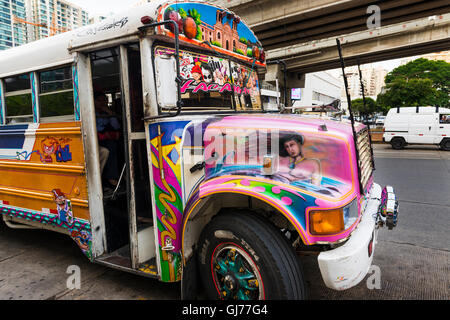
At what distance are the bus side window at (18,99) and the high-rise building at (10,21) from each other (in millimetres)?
80212

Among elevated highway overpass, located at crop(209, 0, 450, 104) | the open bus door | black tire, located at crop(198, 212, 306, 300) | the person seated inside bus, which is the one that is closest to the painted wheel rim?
black tire, located at crop(198, 212, 306, 300)

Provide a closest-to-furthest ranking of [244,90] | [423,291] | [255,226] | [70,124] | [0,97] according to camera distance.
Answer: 1. [255,226]
2. [423,291]
3. [70,124]
4. [244,90]
5. [0,97]

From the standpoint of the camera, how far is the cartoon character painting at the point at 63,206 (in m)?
3.44

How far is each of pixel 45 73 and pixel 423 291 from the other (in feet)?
14.3

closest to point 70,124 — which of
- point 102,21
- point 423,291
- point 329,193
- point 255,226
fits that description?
point 102,21

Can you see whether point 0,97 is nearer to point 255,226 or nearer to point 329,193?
point 255,226

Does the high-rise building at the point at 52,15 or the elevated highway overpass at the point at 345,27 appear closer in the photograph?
the elevated highway overpass at the point at 345,27

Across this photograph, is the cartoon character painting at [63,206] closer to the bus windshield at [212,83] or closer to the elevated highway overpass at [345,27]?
the bus windshield at [212,83]

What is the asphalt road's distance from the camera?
10.2ft

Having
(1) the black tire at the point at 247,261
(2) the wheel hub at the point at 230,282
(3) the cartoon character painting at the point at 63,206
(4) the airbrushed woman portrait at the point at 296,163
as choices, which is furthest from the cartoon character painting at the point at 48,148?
(4) the airbrushed woman portrait at the point at 296,163

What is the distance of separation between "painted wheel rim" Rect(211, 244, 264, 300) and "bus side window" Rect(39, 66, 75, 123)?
2050mm

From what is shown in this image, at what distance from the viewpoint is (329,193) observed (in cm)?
215

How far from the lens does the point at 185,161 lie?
2623 millimetres

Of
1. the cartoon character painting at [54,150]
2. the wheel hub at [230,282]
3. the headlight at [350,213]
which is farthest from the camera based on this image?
the cartoon character painting at [54,150]
